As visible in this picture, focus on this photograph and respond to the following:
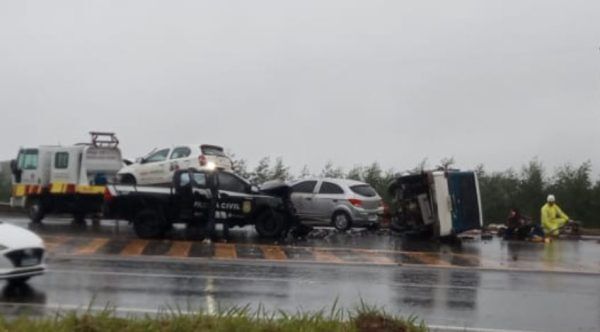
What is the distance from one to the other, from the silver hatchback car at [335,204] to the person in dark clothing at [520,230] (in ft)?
13.4

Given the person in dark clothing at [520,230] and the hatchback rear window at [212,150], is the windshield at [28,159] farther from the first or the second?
the person in dark clothing at [520,230]

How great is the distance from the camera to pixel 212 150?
26234mm

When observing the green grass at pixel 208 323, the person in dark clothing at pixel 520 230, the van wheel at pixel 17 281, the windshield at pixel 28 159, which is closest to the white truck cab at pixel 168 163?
the windshield at pixel 28 159

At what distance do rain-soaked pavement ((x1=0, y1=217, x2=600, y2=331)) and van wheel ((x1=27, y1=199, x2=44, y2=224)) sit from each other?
3586mm

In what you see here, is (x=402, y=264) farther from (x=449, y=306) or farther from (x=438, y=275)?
(x=449, y=306)

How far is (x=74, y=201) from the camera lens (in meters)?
27.0

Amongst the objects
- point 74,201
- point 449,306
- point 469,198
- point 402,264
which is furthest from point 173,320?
point 74,201

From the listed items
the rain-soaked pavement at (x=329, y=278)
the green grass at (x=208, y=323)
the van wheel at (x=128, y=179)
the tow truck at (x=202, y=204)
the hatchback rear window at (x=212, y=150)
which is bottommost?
the rain-soaked pavement at (x=329, y=278)

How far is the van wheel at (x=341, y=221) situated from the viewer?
26469mm

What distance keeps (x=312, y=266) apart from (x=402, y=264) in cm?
207

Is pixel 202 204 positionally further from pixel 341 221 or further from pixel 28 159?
pixel 28 159

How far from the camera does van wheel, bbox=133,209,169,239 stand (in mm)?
22625

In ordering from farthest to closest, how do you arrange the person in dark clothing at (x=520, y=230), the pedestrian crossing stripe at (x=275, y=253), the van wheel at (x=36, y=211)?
the van wheel at (x=36, y=211)
the person in dark clothing at (x=520, y=230)
the pedestrian crossing stripe at (x=275, y=253)

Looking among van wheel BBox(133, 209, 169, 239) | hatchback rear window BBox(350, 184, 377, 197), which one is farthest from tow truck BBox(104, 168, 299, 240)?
hatchback rear window BBox(350, 184, 377, 197)
